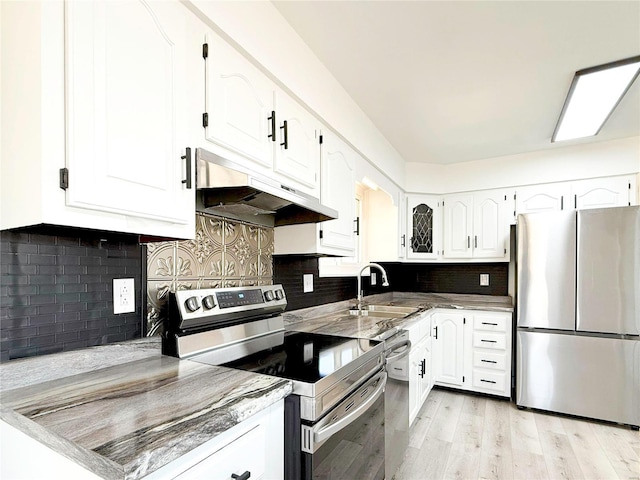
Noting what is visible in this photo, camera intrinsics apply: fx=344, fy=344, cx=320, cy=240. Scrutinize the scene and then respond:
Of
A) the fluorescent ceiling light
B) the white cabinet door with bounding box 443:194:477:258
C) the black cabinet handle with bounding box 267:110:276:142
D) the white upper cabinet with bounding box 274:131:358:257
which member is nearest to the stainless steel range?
the white upper cabinet with bounding box 274:131:358:257

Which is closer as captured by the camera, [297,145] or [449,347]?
[297,145]

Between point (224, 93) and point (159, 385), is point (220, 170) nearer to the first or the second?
point (224, 93)

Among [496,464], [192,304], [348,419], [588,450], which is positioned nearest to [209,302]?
[192,304]

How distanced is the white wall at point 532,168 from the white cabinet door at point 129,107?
3.12m

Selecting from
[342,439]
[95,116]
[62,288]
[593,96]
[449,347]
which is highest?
[593,96]

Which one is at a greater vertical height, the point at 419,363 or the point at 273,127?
the point at 273,127

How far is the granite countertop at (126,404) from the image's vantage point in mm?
654

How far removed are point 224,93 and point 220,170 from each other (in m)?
0.31

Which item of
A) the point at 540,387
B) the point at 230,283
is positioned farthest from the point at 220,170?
the point at 540,387

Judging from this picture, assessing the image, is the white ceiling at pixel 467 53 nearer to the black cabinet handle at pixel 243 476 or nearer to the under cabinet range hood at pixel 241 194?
the under cabinet range hood at pixel 241 194

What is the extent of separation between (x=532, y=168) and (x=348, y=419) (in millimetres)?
3246

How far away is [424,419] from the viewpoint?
9.20 feet

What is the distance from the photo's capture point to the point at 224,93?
1271mm

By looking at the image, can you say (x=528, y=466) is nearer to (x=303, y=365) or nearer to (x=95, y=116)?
(x=303, y=365)
